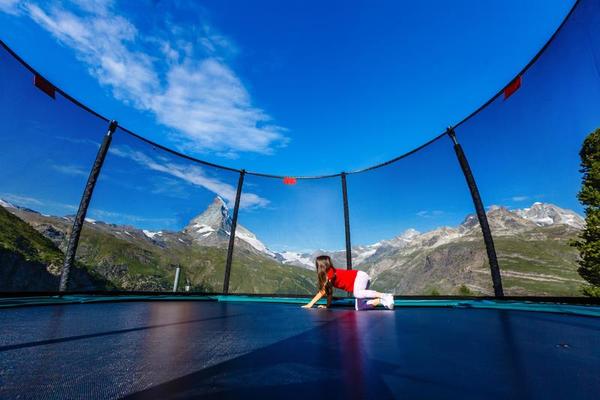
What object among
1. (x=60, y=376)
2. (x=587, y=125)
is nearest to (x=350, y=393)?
(x=60, y=376)

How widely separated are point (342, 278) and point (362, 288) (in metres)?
0.31

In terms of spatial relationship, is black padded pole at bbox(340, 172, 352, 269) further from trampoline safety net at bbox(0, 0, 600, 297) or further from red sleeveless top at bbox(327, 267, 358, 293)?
red sleeveless top at bbox(327, 267, 358, 293)

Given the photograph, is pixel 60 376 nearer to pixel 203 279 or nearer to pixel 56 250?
pixel 56 250

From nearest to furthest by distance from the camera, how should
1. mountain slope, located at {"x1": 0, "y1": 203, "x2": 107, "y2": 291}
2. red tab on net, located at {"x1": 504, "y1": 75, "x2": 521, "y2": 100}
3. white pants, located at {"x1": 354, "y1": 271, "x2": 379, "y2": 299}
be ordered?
white pants, located at {"x1": 354, "y1": 271, "x2": 379, "y2": 299}, red tab on net, located at {"x1": 504, "y1": 75, "x2": 521, "y2": 100}, mountain slope, located at {"x1": 0, "y1": 203, "x2": 107, "y2": 291}

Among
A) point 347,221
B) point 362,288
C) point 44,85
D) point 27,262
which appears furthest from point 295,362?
point 27,262

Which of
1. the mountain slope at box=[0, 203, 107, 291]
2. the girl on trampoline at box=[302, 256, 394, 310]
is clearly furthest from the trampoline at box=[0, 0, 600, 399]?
the mountain slope at box=[0, 203, 107, 291]

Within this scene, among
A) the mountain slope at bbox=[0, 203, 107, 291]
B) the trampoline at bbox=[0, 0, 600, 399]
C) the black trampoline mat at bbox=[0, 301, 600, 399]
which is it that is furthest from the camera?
the mountain slope at bbox=[0, 203, 107, 291]

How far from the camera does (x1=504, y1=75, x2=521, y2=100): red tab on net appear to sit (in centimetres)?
406

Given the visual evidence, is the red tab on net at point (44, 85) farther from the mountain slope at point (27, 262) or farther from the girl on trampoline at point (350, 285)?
the mountain slope at point (27, 262)

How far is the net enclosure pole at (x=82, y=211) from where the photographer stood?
3932 millimetres

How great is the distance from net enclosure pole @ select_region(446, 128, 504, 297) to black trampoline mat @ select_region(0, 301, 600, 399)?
2.07 meters

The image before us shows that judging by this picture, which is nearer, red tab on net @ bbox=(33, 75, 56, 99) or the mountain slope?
red tab on net @ bbox=(33, 75, 56, 99)

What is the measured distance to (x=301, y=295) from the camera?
5664 millimetres

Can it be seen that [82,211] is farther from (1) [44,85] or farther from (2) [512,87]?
(2) [512,87]
